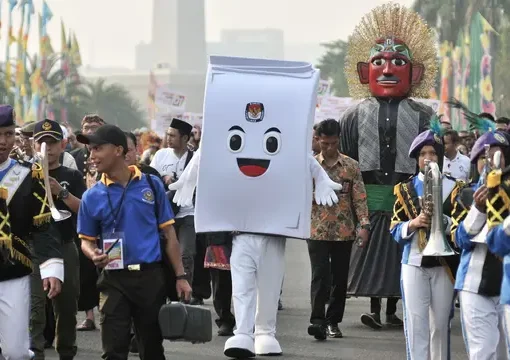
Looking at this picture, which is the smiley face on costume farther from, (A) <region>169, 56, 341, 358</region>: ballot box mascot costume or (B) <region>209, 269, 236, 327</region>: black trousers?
(B) <region>209, 269, 236, 327</region>: black trousers

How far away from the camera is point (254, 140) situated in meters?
11.4

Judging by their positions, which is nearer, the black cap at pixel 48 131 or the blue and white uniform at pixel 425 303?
the blue and white uniform at pixel 425 303

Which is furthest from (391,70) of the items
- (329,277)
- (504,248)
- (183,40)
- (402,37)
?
(183,40)

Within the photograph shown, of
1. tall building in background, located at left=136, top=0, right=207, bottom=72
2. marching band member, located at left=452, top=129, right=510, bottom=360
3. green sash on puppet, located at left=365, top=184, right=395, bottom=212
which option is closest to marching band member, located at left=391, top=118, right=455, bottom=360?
marching band member, located at left=452, top=129, right=510, bottom=360

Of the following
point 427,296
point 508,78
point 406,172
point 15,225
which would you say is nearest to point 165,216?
point 15,225

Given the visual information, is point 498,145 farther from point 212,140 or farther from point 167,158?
point 167,158

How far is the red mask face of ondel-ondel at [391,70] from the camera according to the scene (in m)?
14.1

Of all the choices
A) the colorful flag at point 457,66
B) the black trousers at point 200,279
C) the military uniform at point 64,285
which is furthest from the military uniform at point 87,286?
the colorful flag at point 457,66

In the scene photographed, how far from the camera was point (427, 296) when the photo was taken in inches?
384

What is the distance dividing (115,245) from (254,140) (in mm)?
2786

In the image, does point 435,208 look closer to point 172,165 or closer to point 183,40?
point 172,165

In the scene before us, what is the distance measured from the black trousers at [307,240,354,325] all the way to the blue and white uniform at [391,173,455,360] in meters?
2.92

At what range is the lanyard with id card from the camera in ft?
28.8

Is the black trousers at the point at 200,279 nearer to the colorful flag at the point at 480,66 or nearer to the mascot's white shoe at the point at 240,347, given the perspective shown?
the mascot's white shoe at the point at 240,347
